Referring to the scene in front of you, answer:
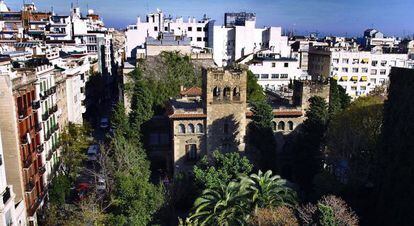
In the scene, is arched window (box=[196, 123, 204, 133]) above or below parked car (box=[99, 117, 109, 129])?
above

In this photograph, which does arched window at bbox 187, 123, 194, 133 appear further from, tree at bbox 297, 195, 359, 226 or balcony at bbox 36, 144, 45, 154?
tree at bbox 297, 195, 359, 226

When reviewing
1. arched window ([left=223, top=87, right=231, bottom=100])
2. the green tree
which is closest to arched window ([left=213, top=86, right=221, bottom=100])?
arched window ([left=223, top=87, right=231, bottom=100])

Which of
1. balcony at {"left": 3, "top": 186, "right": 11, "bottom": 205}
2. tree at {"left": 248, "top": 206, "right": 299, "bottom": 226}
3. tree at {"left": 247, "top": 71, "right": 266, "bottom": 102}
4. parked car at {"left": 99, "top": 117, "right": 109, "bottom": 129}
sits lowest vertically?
parked car at {"left": 99, "top": 117, "right": 109, "bottom": 129}

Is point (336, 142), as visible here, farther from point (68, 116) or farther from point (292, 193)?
point (68, 116)

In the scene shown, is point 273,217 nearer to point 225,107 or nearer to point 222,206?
point 222,206

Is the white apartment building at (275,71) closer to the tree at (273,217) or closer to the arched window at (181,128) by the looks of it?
the arched window at (181,128)

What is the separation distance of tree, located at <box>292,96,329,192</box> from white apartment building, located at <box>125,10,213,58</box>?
56605mm

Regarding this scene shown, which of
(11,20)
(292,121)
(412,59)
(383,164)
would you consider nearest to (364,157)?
(383,164)

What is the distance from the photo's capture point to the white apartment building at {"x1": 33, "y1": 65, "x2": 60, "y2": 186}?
4197 cm

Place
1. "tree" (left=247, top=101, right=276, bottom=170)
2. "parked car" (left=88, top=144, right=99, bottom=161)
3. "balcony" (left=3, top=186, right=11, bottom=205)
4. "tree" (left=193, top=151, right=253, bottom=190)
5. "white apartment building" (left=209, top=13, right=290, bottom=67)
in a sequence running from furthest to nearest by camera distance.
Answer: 1. "white apartment building" (left=209, top=13, right=290, bottom=67)
2. "parked car" (left=88, top=144, right=99, bottom=161)
3. "tree" (left=247, top=101, right=276, bottom=170)
4. "tree" (left=193, top=151, right=253, bottom=190)
5. "balcony" (left=3, top=186, right=11, bottom=205)

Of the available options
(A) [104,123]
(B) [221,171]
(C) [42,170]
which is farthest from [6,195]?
(A) [104,123]

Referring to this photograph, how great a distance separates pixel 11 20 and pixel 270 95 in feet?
278

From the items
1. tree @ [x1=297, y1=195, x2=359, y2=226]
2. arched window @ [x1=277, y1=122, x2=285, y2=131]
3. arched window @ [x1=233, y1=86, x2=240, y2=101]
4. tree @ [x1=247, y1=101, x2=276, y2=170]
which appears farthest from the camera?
arched window @ [x1=277, y1=122, x2=285, y2=131]

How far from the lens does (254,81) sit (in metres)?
70.3
